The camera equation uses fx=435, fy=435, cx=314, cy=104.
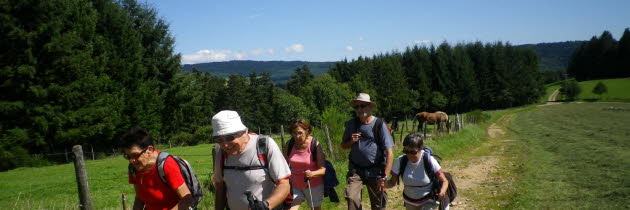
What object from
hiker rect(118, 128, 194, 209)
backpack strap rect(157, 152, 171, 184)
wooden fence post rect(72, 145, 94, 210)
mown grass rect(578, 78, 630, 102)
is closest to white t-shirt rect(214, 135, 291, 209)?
hiker rect(118, 128, 194, 209)

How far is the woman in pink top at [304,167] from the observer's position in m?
5.20

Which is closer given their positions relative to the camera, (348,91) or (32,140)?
(32,140)

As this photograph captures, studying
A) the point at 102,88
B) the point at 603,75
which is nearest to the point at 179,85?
the point at 102,88

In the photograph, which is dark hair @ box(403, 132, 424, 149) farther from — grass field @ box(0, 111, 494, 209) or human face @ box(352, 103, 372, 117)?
grass field @ box(0, 111, 494, 209)

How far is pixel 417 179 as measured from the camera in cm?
471

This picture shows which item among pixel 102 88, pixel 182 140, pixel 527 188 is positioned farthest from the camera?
pixel 182 140

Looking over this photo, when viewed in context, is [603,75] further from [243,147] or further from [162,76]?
[243,147]

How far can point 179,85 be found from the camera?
136ft

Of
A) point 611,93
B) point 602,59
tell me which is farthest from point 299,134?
point 602,59

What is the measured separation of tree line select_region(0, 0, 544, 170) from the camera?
2325cm

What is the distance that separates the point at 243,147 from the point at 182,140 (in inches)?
1707

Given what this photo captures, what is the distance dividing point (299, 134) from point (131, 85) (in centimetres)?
3262

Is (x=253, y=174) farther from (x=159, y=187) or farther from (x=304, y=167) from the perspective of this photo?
(x=304, y=167)

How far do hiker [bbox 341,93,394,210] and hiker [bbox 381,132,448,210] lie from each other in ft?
1.50
